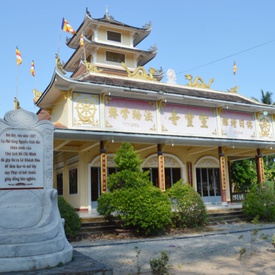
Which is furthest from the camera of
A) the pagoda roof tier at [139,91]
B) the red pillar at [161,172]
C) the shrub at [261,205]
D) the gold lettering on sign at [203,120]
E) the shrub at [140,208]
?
the gold lettering on sign at [203,120]

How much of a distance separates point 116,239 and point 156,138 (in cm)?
503

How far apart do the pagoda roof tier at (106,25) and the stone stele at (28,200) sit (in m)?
14.6

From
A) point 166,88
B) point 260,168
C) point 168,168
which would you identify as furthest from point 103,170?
point 260,168

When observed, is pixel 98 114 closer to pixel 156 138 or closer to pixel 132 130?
pixel 132 130

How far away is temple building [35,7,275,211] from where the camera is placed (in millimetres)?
12891

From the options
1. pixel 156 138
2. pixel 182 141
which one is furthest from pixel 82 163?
pixel 182 141

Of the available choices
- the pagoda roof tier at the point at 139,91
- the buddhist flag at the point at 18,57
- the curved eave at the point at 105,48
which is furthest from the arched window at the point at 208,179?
the buddhist flag at the point at 18,57

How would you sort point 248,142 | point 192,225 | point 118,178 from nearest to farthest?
1. point 118,178
2. point 192,225
3. point 248,142

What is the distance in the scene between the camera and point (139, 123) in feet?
45.6

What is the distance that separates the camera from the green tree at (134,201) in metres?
9.65

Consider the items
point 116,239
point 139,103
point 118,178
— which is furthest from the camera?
point 139,103

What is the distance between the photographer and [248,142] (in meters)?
15.6

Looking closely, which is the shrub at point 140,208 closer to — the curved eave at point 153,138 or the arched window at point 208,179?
the curved eave at point 153,138

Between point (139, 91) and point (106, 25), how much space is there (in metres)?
7.68
